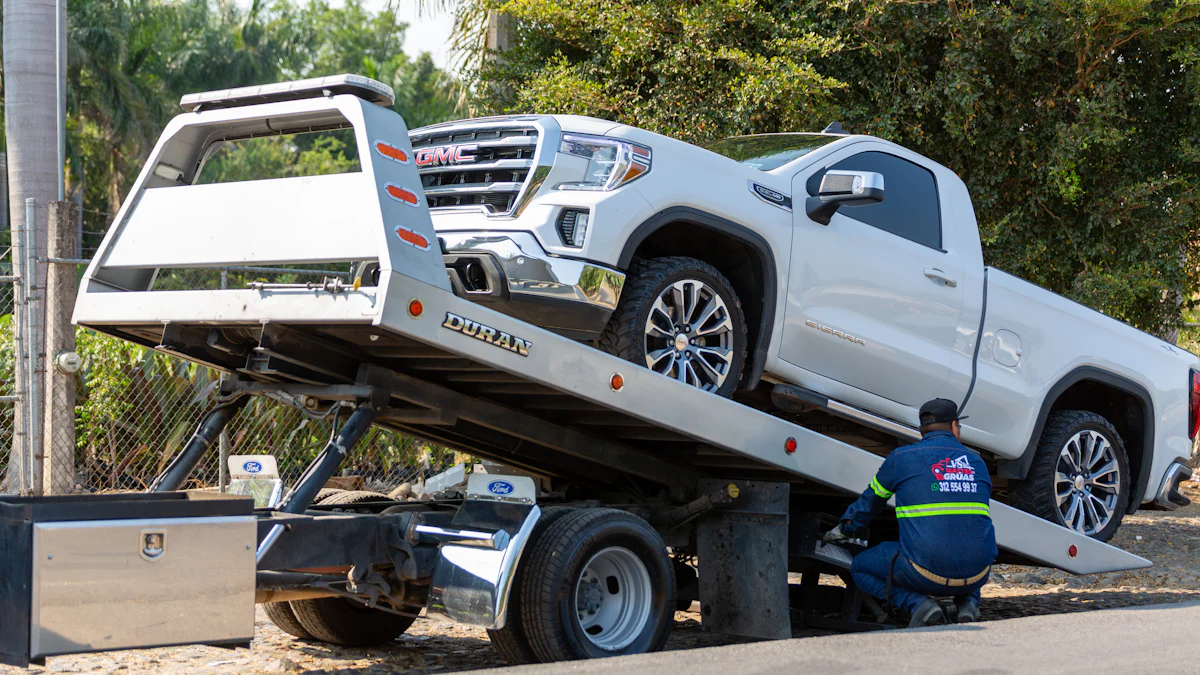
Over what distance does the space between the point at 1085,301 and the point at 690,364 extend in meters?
7.42

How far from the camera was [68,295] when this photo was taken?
8617 mm

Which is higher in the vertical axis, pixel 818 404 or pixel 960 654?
pixel 818 404

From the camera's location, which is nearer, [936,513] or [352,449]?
[352,449]

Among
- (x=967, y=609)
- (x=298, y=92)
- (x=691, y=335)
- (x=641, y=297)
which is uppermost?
(x=298, y=92)

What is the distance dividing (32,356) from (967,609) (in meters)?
6.39

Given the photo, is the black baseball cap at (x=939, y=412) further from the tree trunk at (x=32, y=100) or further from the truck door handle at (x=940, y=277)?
the tree trunk at (x=32, y=100)

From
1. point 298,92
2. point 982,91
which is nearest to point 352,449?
point 298,92

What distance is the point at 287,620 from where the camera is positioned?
6.12 meters

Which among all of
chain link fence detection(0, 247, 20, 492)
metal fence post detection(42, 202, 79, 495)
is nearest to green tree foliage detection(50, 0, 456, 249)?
chain link fence detection(0, 247, 20, 492)

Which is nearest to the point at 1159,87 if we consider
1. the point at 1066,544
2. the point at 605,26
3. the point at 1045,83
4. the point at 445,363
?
the point at 1045,83

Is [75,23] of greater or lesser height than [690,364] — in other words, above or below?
above

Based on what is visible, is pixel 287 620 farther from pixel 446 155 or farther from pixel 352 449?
pixel 446 155

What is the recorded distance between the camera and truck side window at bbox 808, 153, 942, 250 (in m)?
6.34

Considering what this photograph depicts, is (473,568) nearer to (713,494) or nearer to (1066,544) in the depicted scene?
(713,494)
